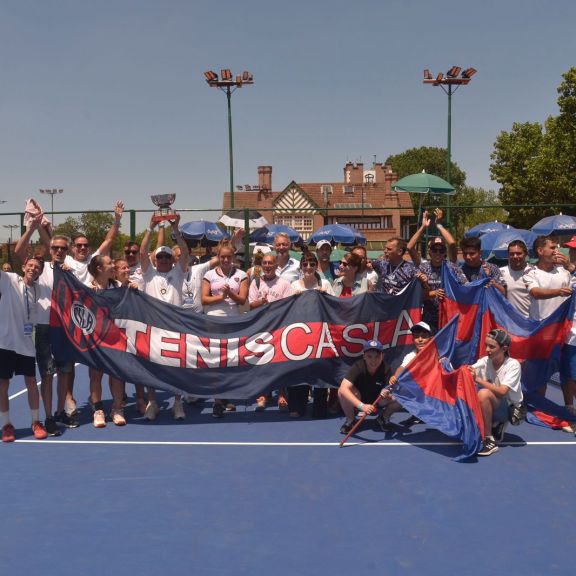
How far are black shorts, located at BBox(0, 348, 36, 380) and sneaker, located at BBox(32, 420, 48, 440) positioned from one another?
539 mm

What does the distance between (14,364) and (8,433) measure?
0.74 m

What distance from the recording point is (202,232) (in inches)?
645

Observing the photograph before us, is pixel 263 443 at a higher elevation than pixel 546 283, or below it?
below

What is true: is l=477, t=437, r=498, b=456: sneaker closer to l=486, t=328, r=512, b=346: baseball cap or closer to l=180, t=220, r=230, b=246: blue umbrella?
l=486, t=328, r=512, b=346: baseball cap

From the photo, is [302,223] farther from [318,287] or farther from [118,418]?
[118,418]

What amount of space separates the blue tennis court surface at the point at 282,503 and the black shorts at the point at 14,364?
73cm

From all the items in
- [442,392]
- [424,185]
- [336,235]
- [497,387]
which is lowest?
[442,392]

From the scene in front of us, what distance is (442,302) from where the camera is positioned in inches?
302

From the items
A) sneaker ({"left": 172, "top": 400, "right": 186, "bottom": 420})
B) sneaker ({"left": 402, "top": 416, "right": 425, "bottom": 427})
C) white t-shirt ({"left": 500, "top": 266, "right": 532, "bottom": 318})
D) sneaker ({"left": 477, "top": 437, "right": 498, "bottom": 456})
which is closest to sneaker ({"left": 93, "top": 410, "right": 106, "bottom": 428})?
sneaker ({"left": 172, "top": 400, "right": 186, "bottom": 420})

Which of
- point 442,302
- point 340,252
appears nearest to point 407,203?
point 340,252

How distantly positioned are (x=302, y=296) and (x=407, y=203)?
7709cm

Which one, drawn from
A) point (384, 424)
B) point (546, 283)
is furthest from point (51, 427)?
point (546, 283)

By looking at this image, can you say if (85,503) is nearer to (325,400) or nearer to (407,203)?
(325,400)

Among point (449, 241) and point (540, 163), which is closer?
point (449, 241)
